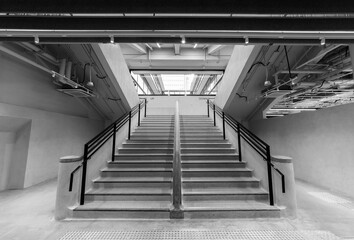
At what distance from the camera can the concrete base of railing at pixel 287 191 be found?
254 cm

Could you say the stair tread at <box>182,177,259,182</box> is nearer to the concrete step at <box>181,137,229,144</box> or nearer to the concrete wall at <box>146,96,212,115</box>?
the concrete step at <box>181,137,229,144</box>

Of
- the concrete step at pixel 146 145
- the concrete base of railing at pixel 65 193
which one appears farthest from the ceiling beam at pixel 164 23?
the concrete step at pixel 146 145

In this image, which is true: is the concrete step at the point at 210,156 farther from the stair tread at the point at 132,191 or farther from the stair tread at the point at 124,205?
the stair tread at the point at 124,205

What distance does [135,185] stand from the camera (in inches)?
123

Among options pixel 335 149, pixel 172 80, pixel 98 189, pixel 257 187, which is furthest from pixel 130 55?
pixel 335 149

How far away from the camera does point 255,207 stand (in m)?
2.57

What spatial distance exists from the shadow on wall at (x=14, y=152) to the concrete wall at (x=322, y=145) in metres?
Result: 7.25

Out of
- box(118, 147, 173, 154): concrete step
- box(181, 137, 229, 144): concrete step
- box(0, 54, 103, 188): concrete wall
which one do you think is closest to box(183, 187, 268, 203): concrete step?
box(118, 147, 173, 154): concrete step

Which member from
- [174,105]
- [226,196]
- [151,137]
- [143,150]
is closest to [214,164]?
[226,196]

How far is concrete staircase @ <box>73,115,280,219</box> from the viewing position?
251 cm

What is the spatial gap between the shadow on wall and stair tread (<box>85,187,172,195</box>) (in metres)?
2.55

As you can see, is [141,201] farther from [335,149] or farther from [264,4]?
[335,149]

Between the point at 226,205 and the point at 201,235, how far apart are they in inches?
28.9

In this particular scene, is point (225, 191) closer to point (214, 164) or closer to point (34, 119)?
point (214, 164)
